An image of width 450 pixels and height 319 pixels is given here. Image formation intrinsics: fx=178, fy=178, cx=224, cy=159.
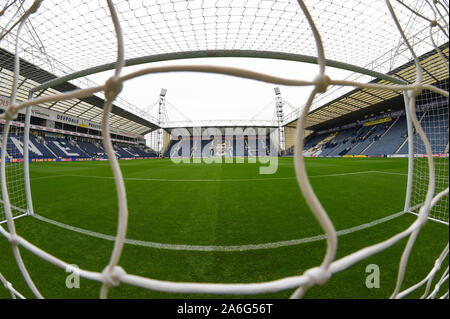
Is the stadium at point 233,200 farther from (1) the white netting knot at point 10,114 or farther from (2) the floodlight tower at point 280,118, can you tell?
(2) the floodlight tower at point 280,118

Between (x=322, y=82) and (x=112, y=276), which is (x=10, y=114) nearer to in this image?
(x=112, y=276)

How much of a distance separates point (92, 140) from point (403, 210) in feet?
121

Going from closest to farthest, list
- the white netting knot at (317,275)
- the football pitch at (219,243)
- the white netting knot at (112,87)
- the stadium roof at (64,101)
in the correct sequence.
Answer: the white netting knot at (317,275), the white netting knot at (112,87), the football pitch at (219,243), the stadium roof at (64,101)

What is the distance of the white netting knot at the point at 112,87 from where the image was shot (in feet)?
2.32

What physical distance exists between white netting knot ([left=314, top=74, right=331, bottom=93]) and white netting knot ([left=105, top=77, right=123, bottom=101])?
784 mm

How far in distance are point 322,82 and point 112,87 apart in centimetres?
84

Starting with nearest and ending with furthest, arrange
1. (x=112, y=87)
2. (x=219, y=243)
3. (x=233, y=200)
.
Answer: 1. (x=112, y=87)
2. (x=219, y=243)
3. (x=233, y=200)

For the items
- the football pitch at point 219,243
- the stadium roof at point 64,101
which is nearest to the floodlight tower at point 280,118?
the stadium roof at point 64,101

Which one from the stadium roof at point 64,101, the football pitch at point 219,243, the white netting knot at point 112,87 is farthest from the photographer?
the stadium roof at point 64,101

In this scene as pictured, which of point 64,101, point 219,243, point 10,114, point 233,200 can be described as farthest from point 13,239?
point 64,101

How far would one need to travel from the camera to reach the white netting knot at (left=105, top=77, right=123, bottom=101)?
71cm

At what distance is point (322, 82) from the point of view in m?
0.70

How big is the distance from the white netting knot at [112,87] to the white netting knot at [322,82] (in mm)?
784

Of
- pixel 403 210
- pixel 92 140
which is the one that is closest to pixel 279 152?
pixel 92 140
